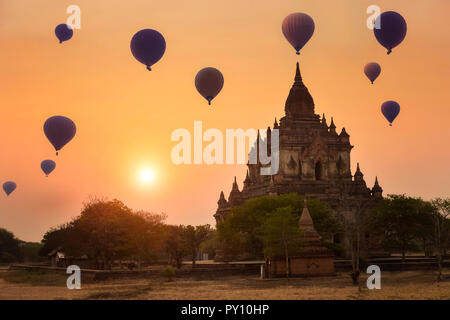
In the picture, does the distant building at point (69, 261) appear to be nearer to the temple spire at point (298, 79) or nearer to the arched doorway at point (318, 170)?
the arched doorway at point (318, 170)

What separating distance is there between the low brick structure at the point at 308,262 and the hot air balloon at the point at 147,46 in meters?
17.4

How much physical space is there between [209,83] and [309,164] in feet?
124

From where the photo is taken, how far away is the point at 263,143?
246 ft

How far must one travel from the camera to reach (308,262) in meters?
39.7

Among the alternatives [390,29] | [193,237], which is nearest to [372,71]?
[390,29]

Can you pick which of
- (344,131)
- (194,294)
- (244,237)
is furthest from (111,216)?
(344,131)

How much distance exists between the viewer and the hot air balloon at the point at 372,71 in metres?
39.1

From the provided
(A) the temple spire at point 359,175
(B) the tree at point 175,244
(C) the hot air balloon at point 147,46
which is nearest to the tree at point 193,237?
(B) the tree at point 175,244

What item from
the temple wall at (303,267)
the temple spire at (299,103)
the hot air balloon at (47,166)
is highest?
the temple spire at (299,103)

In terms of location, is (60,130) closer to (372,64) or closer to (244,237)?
(372,64)

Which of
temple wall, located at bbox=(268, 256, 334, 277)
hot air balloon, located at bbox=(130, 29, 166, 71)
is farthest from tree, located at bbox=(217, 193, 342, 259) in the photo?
hot air balloon, located at bbox=(130, 29, 166, 71)

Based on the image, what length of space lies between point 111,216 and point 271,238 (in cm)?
1721

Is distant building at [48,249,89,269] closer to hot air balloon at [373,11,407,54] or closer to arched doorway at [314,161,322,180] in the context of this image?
arched doorway at [314,161,322,180]

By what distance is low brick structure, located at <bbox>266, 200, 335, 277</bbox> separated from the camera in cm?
3941
